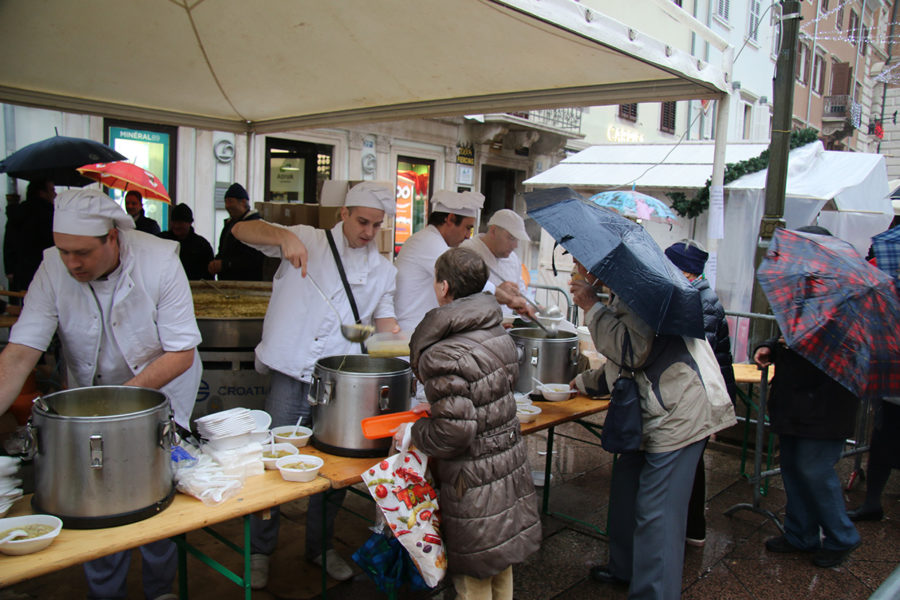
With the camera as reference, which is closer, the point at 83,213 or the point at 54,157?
the point at 83,213

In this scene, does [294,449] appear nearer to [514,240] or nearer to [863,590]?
[514,240]

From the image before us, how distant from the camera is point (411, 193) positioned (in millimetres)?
14352

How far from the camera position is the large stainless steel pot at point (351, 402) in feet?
7.80

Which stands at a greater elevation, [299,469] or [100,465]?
[100,465]

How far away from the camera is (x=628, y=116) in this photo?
18422mm

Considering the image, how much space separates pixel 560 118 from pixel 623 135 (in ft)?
9.23

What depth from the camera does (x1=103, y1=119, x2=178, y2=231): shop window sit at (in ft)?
28.5

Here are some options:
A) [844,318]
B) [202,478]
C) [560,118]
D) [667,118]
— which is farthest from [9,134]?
[667,118]

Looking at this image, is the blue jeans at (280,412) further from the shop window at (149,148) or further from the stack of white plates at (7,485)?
the shop window at (149,148)

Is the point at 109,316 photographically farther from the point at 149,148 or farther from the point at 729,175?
the point at 729,175

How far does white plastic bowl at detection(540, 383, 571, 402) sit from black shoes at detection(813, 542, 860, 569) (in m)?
1.82

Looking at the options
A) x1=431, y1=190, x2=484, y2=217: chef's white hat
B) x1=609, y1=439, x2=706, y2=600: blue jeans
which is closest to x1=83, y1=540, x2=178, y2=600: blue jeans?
x1=609, y1=439, x2=706, y2=600: blue jeans

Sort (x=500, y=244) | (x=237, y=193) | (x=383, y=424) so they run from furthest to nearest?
1. (x=237, y=193)
2. (x=500, y=244)
3. (x=383, y=424)

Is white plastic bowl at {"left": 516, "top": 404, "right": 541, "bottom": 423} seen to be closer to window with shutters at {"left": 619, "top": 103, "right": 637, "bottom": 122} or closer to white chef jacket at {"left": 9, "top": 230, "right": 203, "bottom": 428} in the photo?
white chef jacket at {"left": 9, "top": 230, "right": 203, "bottom": 428}
